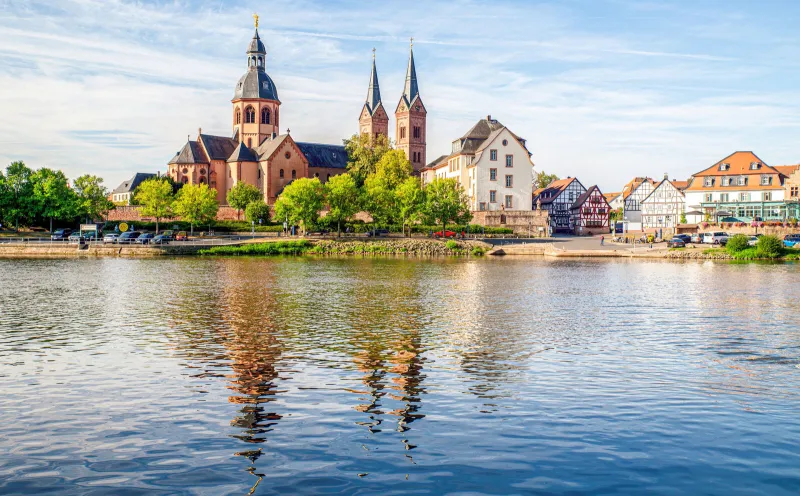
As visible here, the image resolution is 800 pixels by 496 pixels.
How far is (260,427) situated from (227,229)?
329 feet

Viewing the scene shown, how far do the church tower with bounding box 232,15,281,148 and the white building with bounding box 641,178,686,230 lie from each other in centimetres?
7141

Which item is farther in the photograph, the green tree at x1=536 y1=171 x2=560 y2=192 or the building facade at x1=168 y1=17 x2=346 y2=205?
the green tree at x1=536 y1=171 x2=560 y2=192

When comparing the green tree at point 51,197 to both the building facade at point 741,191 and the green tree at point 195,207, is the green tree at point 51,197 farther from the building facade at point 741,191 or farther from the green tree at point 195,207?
the building facade at point 741,191

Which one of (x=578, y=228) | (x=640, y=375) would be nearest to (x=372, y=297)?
(x=640, y=375)

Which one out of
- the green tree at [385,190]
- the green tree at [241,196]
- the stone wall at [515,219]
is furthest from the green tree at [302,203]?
the stone wall at [515,219]

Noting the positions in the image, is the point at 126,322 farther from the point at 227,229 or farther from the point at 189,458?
the point at 227,229

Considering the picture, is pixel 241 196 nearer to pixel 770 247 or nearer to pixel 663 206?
pixel 663 206

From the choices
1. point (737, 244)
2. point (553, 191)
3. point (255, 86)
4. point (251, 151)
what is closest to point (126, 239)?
point (251, 151)

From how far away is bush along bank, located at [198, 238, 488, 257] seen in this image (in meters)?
85.4

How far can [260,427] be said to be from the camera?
1334cm

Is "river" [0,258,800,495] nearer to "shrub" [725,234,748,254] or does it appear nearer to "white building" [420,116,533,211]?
"shrub" [725,234,748,254]

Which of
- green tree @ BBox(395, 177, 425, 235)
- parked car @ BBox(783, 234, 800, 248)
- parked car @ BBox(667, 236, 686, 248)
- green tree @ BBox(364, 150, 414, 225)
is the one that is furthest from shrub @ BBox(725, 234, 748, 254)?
green tree @ BBox(364, 150, 414, 225)

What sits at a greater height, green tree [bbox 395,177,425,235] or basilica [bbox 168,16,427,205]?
basilica [bbox 168,16,427,205]

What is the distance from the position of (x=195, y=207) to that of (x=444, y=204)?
36.5 m
